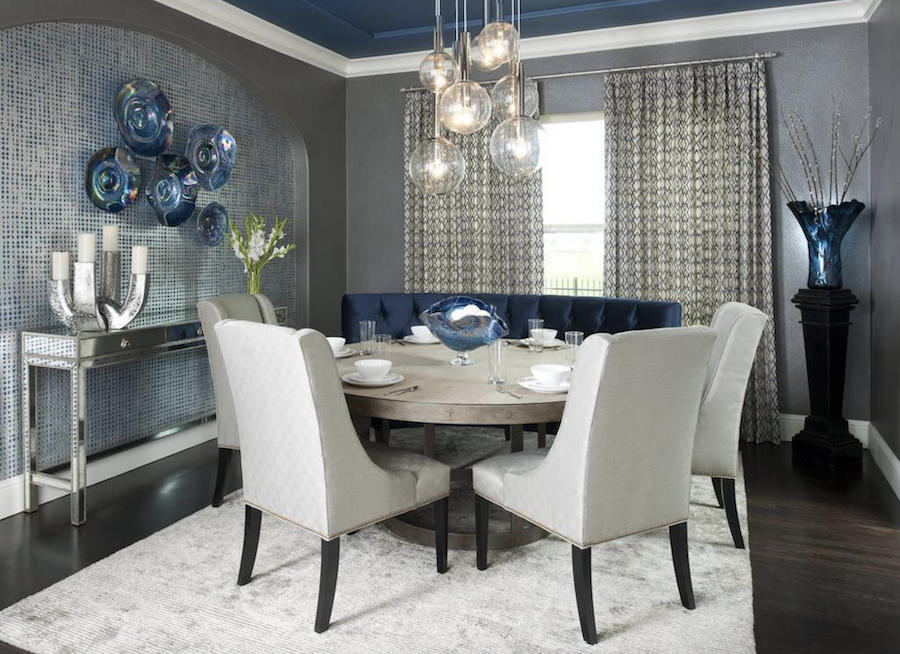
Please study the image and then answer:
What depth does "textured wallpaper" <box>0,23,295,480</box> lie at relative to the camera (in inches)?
126

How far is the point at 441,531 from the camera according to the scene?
2.54 metres

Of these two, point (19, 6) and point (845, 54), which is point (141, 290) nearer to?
point (19, 6)

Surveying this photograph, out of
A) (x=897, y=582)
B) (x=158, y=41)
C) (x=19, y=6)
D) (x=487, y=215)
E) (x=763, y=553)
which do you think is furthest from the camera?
(x=487, y=215)

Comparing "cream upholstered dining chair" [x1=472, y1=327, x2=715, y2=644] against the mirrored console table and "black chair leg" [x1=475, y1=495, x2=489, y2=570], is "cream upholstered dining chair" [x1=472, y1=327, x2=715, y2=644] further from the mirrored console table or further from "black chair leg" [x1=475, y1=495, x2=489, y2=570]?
the mirrored console table

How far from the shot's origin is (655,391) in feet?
6.72

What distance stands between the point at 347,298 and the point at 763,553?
2.68 meters

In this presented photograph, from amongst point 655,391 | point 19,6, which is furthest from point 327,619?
point 19,6

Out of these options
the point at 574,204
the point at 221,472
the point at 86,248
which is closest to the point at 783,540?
the point at 221,472

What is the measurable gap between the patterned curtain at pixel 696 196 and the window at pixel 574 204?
A: 220mm

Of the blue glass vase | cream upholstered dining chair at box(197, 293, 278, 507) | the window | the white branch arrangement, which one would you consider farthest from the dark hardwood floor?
the window

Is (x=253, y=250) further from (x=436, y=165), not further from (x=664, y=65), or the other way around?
(x=664, y=65)

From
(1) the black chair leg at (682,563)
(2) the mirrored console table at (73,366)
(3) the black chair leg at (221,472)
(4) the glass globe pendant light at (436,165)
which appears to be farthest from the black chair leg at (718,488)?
(2) the mirrored console table at (73,366)

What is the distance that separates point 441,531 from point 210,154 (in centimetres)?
264

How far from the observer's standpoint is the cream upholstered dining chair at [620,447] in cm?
198
